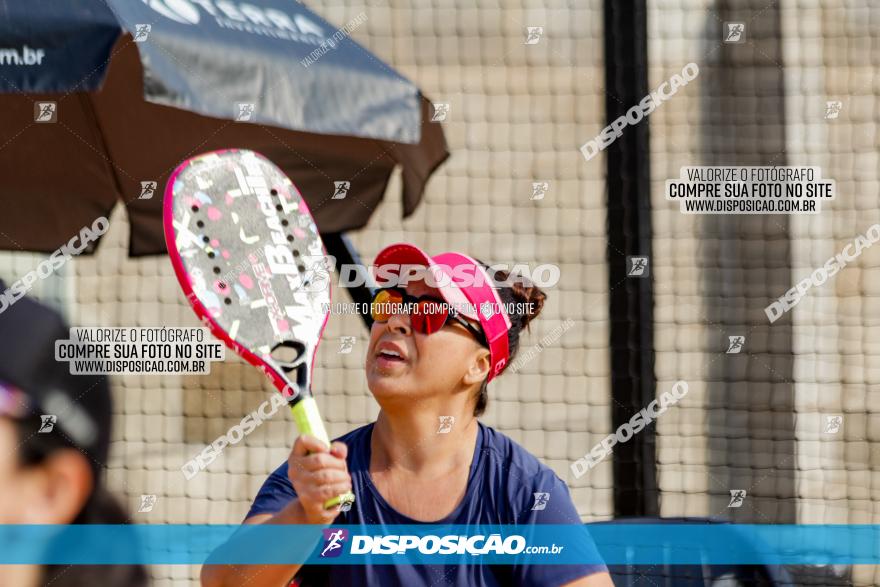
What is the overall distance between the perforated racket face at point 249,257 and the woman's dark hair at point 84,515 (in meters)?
1.29

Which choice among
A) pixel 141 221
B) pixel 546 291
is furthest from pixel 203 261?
pixel 546 291

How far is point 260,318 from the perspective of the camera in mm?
2391

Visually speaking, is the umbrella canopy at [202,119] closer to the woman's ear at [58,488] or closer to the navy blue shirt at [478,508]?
the woman's ear at [58,488]

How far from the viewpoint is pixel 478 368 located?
270 cm

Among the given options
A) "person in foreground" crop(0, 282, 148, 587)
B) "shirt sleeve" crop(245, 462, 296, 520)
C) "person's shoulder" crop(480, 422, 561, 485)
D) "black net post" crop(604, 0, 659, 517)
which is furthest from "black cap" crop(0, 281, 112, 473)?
"black net post" crop(604, 0, 659, 517)

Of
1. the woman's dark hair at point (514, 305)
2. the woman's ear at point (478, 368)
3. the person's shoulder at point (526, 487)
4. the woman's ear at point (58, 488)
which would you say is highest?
the woman's dark hair at point (514, 305)

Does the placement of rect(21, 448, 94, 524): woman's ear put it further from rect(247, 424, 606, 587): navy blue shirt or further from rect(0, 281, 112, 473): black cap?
rect(247, 424, 606, 587): navy blue shirt

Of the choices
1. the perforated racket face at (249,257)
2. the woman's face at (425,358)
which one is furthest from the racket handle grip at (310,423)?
the woman's face at (425,358)

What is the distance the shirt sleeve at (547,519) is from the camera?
2.41 metres

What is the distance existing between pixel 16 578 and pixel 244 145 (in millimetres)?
1418

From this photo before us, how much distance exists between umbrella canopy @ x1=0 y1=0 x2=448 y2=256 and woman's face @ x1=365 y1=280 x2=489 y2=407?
853 mm

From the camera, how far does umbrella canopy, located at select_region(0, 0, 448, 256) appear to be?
308 centimetres

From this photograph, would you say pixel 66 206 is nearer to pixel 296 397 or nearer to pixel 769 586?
pixel 296 397

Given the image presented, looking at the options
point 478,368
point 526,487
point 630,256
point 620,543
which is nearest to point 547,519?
point 526,487
